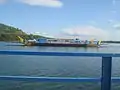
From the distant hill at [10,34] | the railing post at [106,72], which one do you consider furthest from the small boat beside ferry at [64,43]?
the railing post at [106,72]

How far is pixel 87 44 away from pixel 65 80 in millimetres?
54606

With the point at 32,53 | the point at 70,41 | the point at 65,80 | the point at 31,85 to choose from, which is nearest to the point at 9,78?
the point at 32,53

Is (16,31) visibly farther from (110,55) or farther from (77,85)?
(110,55)

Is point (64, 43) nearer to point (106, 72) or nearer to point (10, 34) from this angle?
point (10, 34)

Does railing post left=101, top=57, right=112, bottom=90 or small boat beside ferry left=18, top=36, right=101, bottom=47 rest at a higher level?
railing post left=101, top=57, right=112, bottom=90

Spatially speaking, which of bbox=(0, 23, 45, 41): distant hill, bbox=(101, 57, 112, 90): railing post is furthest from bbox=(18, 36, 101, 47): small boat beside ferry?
bbox=(101, 57, 112, 90): railing post

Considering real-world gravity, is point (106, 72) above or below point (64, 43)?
above

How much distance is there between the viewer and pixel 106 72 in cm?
317

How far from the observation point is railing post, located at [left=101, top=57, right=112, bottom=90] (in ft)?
10.3

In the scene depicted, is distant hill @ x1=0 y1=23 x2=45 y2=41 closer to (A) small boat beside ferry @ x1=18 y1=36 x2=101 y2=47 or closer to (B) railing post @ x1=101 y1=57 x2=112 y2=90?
(A) small boat beside ferry @ x1=18 y1=36 x2=101 y2=47

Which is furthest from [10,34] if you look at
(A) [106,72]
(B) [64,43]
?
(A) [106,72]

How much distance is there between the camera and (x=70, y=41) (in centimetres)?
5747

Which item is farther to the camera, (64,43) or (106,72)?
(64,43)

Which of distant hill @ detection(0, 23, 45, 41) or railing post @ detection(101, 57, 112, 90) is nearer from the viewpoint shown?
railing post @ detection(101, 57, 112, 90)
